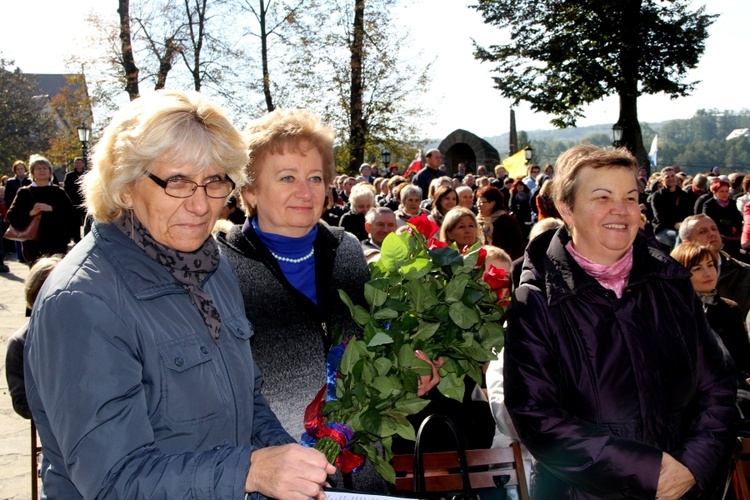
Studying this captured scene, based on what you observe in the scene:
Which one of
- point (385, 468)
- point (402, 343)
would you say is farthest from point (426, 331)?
point (385, 468)

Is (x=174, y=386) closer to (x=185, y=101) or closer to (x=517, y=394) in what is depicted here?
(x=185, y=101)

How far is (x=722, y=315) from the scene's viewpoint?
151 inches

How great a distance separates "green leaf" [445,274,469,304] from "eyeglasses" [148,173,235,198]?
0.81m

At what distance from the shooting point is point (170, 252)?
5.09ft

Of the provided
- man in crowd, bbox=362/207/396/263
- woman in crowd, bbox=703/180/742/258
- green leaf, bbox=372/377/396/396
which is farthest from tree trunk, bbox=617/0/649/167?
green leaf, bbox=372/377/396/396

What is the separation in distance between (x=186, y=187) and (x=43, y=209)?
303 inches

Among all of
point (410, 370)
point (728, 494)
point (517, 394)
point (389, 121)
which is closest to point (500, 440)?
point (728, 494)

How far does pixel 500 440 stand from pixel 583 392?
53.7 inches

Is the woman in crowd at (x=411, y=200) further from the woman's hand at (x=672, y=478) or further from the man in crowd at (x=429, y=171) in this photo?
the woman's hand at (x=672, y=478)

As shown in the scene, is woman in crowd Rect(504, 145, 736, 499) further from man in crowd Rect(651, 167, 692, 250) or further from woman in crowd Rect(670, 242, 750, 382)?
man in crowd Rect(651, 167, 692, 250)

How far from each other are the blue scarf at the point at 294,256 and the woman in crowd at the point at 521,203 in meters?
11.0

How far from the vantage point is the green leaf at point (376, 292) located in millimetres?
2049

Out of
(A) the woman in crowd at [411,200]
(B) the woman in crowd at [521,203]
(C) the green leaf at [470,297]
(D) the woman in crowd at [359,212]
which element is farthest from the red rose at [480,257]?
(B) the woman in crowd at [521,203]

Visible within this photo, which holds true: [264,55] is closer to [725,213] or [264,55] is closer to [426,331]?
[725,213]
